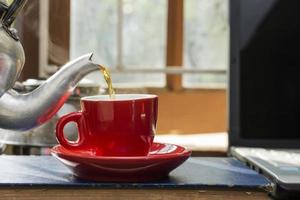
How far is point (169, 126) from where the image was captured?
1.42 meters

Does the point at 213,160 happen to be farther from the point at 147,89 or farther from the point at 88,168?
the point at 147,89

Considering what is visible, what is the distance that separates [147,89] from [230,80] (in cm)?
41

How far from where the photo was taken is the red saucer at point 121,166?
629 millimetres

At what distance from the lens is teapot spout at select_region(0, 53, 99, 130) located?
0.70m

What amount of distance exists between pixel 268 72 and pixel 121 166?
507 millimetres

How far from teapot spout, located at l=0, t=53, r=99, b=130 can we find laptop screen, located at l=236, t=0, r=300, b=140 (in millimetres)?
402

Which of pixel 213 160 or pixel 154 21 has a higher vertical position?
pixel 154 21

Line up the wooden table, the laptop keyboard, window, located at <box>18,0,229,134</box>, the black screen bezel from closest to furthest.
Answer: the wooden table < the laptop keyboard < the black screen bezel < window, located at <box>18,0,229,134</box>

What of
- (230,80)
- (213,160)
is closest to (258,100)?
(230,80)

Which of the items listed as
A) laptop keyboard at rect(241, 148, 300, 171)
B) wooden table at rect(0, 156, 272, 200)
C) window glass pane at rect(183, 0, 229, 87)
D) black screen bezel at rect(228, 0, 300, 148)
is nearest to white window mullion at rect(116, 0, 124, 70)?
window glass pane at rect(183, 0, 229, 87)

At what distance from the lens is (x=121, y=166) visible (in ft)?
2.06

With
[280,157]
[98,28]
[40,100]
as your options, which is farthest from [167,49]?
[40,100]

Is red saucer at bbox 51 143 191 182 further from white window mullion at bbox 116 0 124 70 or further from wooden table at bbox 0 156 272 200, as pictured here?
white window mullion at bbox 116 0 124 70

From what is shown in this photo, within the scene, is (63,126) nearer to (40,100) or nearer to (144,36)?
(40,100)
